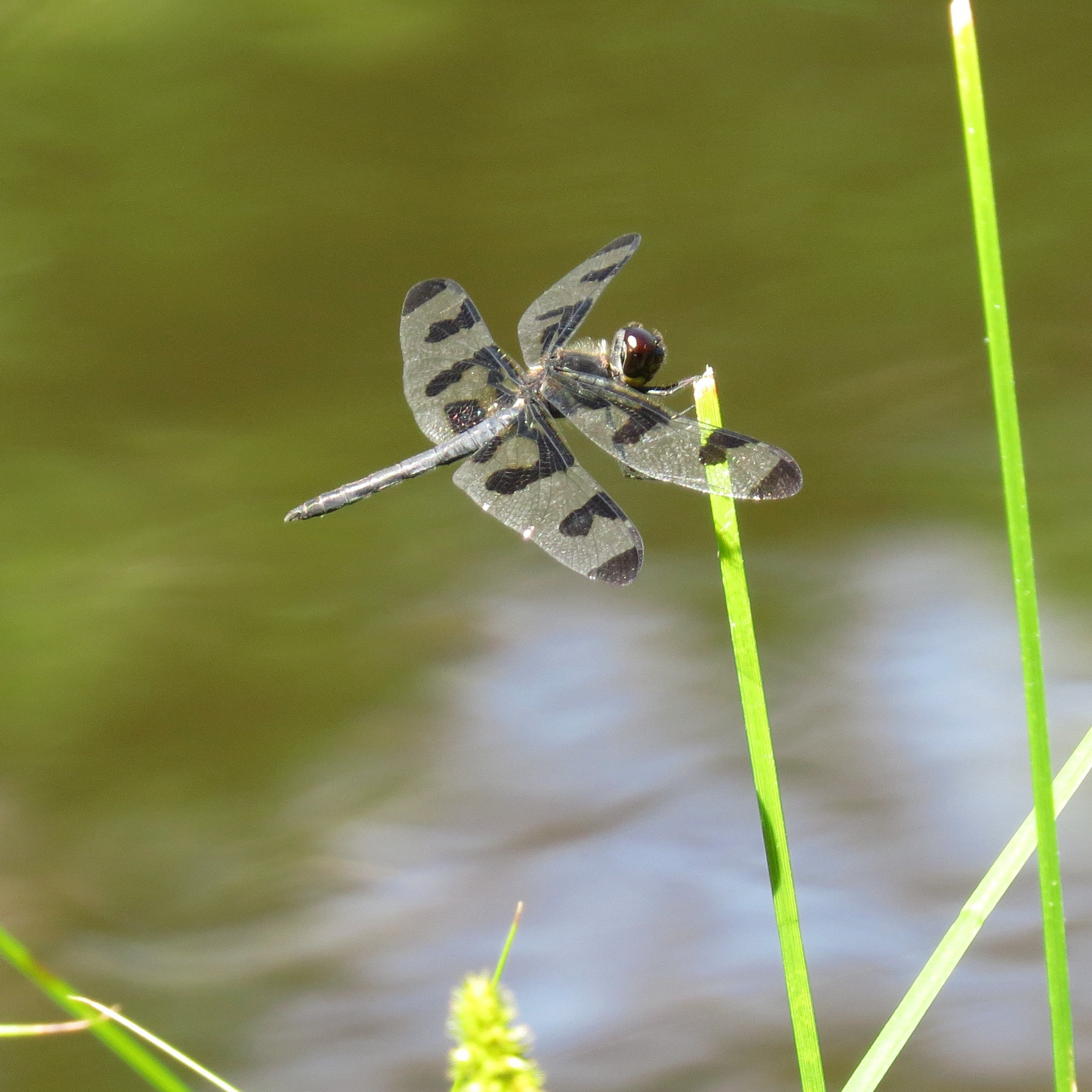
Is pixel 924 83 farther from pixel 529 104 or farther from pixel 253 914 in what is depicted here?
pixel 253 914

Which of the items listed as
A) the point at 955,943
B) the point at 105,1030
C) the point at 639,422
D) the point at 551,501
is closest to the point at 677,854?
the point at 551,501

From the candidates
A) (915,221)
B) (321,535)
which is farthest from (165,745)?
(915,221)

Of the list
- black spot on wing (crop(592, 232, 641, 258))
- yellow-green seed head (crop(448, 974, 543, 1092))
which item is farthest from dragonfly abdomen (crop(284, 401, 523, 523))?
yellow-green seed head (crop(448, 974, 543, 1092))

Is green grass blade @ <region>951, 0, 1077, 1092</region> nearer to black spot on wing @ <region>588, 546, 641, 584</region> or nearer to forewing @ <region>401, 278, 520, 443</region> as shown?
black spot on wing @ <region>588, 546, 641, 584</region>

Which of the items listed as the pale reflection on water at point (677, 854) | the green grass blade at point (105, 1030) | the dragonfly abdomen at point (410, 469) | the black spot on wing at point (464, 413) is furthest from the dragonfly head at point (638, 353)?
the green grass blade at point (105, 1030)

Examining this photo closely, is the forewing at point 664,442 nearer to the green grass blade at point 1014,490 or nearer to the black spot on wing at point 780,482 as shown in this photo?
the black spot on wing at point 780,482

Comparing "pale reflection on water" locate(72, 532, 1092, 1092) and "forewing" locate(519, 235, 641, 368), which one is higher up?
"forewing" locate(519, 235, 641, 368)

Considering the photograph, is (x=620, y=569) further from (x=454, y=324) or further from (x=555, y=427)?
(x=454, y=324)
